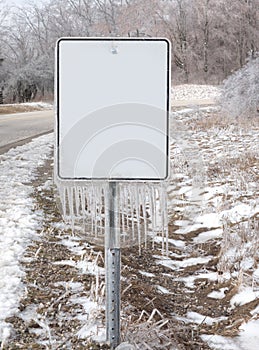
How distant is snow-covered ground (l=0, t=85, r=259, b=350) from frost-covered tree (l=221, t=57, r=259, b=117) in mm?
4223

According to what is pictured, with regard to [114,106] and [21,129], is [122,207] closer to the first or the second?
[114,106]

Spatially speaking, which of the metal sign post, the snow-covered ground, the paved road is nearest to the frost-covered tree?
the snow-covered ground

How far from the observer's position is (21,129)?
51.5ft

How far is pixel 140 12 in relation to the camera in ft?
141

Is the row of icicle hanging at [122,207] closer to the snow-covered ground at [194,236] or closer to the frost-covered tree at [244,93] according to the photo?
the snow-covered ground at [194,236]

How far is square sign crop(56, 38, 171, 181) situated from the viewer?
2.34 metres

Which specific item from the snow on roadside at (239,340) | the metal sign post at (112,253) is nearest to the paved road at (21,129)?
the snow on roadside at (239,340)

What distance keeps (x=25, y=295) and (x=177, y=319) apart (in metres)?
0.93

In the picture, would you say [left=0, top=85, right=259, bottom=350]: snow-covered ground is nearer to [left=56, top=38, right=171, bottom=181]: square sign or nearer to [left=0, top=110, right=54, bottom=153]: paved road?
[left=56, top=38, right=171, bottom=181]: square sign

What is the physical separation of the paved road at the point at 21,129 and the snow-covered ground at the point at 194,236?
2769 mm

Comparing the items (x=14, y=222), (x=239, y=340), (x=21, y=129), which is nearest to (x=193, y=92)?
(x=21, y=129)

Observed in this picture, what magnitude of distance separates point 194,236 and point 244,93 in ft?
28.7

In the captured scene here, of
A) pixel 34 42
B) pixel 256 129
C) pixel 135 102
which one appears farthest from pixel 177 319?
pixel 34 42

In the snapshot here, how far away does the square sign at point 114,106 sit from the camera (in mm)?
A: 2340
